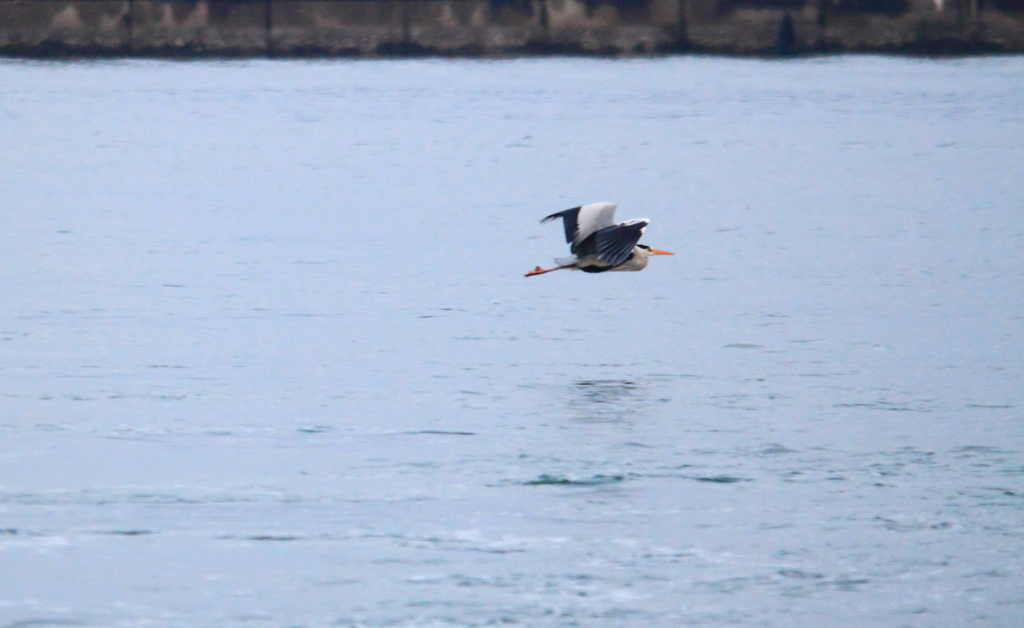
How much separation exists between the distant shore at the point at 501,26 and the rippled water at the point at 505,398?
57.8ft

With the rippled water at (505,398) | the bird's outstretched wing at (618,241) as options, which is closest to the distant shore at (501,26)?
the rippled water at (505,398)

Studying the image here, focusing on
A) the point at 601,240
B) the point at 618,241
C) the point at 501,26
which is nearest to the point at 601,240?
the point at 601,240

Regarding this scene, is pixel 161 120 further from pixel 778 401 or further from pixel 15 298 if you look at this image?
pixel 778 401

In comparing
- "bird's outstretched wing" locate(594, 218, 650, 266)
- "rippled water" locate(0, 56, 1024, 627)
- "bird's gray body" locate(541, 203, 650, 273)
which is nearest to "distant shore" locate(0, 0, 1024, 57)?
"rippled water" locate(0, 56, 1024, 627)

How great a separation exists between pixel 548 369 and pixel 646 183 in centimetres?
935

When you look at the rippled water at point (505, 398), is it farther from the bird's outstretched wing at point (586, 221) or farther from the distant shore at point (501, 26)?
the distant shore at point (501, 26)

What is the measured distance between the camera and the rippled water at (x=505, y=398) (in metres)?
6.39

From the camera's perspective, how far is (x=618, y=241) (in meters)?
10.6

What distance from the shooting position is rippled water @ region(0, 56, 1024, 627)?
6391mm

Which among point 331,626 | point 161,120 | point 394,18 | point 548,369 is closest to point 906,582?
point 331,626

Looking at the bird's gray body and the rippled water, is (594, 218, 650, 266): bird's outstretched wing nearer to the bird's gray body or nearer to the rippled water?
the bird's gray body

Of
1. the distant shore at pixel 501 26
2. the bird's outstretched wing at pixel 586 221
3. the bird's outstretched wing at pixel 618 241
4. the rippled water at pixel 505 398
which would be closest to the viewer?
the rippled water at pixel 505 398

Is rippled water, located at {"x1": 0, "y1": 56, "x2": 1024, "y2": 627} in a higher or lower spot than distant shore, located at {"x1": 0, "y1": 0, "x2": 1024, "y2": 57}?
lower

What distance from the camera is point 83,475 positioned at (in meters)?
7.56
